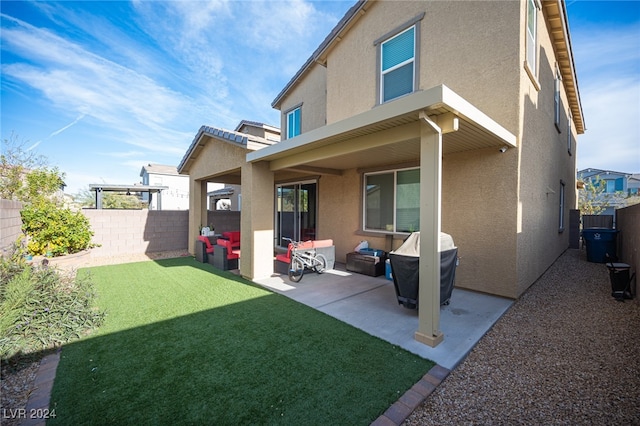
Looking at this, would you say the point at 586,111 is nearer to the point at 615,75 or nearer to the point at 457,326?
the point at 615,75

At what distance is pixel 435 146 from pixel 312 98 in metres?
8.43

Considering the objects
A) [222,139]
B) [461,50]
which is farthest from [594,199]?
[222,139]

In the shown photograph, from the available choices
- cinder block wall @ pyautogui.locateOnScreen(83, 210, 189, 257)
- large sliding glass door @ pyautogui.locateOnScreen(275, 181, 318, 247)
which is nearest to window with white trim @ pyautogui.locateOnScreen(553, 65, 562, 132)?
large sliding glass door @ pyautogui.locateOnScreen(275, 181, 318, 247)

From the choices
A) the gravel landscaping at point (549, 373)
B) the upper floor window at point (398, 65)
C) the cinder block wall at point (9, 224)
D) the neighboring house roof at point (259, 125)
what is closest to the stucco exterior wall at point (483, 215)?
the gravel landscaping at point (549, 373)

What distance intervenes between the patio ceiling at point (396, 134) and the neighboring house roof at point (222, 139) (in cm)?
38

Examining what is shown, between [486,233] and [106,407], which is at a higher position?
[486,233]

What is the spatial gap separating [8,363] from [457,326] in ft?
19.0

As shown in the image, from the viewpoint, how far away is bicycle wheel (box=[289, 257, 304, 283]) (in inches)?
260

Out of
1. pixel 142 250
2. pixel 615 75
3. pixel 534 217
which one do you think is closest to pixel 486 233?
pixel 534 217

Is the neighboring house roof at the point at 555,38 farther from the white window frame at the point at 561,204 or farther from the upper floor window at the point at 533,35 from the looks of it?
the white window frame at the point at 561,204

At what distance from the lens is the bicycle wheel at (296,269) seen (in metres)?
6.61

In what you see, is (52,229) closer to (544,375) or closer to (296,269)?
(296,269)

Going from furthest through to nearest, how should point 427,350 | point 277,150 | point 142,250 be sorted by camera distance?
point 142,250, point 277,150, point 427,350

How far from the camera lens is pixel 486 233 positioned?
541 centimetres
